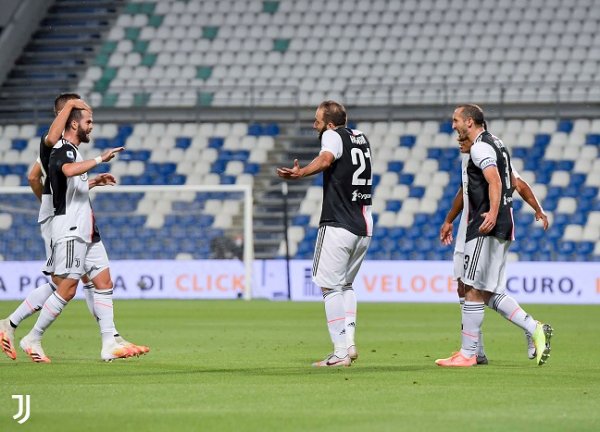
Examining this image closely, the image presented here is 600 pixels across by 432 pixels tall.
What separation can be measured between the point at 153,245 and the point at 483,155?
1678 cm

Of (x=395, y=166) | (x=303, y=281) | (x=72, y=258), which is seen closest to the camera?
(x=72, y=258)

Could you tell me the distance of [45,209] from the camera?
417 inches

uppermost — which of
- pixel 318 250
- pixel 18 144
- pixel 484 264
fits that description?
pixel 18 144

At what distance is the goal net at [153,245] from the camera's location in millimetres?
25844

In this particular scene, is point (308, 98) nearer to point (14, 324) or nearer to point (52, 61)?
point (52, 61)

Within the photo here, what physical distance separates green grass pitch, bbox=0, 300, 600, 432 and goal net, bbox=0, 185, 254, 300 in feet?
32.6

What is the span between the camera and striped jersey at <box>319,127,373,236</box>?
10.1m

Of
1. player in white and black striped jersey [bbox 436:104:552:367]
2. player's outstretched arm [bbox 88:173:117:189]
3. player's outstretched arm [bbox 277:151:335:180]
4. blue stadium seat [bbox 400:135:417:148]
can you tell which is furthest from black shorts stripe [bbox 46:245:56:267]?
blue stadium seat [bbox 400:135:417:148]

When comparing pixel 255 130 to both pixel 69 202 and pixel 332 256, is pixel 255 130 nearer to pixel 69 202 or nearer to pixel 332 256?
pixel 69 202

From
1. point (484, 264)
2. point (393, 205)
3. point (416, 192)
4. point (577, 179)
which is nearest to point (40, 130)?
point (393, 205)

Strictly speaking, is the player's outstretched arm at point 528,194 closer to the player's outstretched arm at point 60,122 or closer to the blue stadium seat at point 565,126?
the player's outstretched arm at point 60,122

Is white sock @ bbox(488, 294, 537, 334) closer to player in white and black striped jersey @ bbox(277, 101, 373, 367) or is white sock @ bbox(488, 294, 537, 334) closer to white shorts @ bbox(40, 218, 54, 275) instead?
player in white and black striped jersey @ bbox(277, 101, 373, 367)

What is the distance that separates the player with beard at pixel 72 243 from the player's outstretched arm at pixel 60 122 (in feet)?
0.23

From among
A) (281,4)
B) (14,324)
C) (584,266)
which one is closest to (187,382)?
(14,324)
